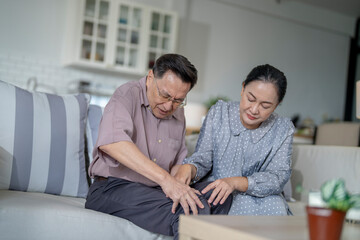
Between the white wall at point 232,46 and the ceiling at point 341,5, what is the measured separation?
0.12 meters

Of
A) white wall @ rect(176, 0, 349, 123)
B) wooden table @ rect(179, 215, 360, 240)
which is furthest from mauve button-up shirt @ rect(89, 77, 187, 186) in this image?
white wall @ rect(176, 0, 349, 123)

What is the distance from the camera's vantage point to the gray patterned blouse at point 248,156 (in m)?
2.05

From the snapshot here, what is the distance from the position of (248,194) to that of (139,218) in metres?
0.55

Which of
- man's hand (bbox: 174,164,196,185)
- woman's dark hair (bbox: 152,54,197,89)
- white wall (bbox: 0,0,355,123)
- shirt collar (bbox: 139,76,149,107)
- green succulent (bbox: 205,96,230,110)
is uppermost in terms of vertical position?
white wall (bbox: 0,0,355,123)

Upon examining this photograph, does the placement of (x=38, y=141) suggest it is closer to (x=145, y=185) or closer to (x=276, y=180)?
(x=145, y=185)

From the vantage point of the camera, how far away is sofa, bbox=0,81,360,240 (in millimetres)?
1798

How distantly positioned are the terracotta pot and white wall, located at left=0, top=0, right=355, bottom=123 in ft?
16.0

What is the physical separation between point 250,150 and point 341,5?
20.0 feet

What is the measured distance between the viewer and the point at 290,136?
86.6 inches

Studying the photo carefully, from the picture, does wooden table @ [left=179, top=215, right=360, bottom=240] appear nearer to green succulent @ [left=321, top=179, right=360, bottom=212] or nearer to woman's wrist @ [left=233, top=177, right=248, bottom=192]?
green succulent @ [left=321, top=179, right=360, bottom=212]

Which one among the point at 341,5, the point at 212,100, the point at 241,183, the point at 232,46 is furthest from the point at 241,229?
the point at 341,5

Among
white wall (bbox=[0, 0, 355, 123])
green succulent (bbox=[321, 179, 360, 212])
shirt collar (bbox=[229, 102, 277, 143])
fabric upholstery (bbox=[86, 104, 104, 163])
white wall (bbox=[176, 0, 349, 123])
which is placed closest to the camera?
green succulent (bbox=[321, 179, 360, 212])

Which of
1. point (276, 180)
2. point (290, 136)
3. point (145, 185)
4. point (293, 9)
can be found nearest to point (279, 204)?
point (276, 180)

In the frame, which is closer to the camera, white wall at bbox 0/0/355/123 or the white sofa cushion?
the white sofa cushion
